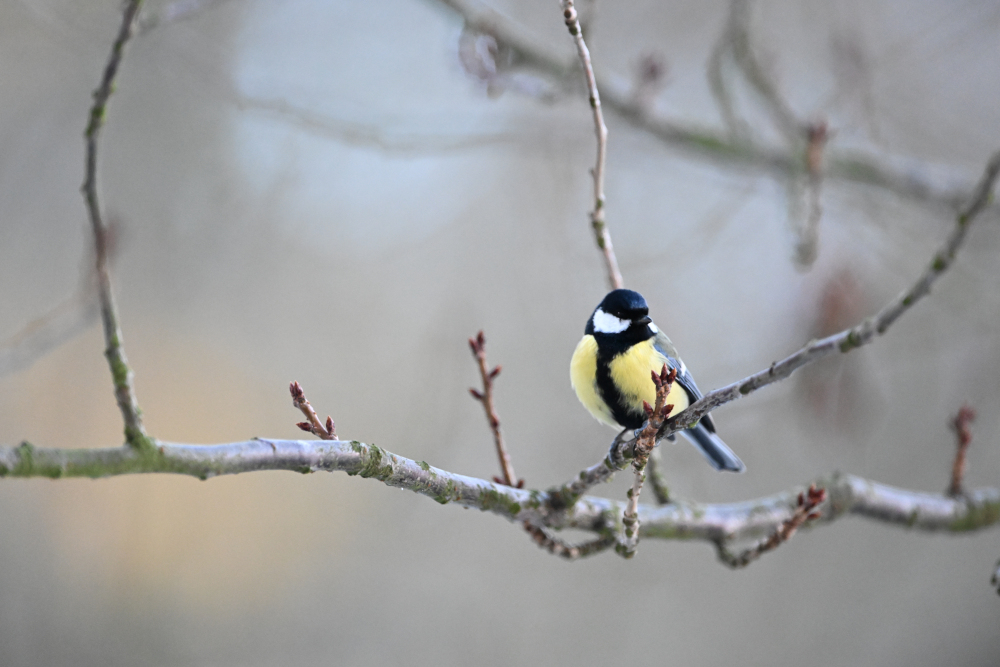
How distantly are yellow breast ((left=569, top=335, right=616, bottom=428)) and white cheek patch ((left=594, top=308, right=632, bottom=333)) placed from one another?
0.14 ft

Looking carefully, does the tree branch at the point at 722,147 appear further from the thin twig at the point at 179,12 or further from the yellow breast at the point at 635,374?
the yellow breast at the point at 635,374

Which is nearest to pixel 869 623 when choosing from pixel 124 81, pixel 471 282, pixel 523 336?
pixel 523 336

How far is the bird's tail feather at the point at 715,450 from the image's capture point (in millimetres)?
2273

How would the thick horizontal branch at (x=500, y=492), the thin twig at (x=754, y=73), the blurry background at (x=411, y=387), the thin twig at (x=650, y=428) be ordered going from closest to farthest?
the thick horizontal branch at (x=500, y=492)
the thin twig at (x=650, y=428)
the thin twig at (x=754, y=73)
the blurry background at (x=411, y=387)

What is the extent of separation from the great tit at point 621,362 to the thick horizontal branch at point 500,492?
0.85ft

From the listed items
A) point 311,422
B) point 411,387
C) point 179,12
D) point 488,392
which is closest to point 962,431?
point 488,392

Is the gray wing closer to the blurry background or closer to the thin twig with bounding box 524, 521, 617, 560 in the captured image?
the thin twig with bounding box 524, 521, 617, 560

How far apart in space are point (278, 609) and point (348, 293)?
257cm

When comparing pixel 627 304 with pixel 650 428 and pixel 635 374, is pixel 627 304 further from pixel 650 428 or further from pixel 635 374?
pixel 650 428

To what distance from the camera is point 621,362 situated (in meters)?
1.88

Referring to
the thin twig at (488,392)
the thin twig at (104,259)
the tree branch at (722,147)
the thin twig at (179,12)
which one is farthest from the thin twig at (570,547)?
the tree branch at (722,147)

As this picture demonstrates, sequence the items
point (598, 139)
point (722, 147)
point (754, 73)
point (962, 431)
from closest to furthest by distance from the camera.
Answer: point (598, 139) → point (962, 431) → point (754, 73) → point (722, 147)

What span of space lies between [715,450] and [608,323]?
2.27 ft

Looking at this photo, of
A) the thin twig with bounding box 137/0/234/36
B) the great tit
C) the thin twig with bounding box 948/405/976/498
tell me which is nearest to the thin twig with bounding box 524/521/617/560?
the great tit
